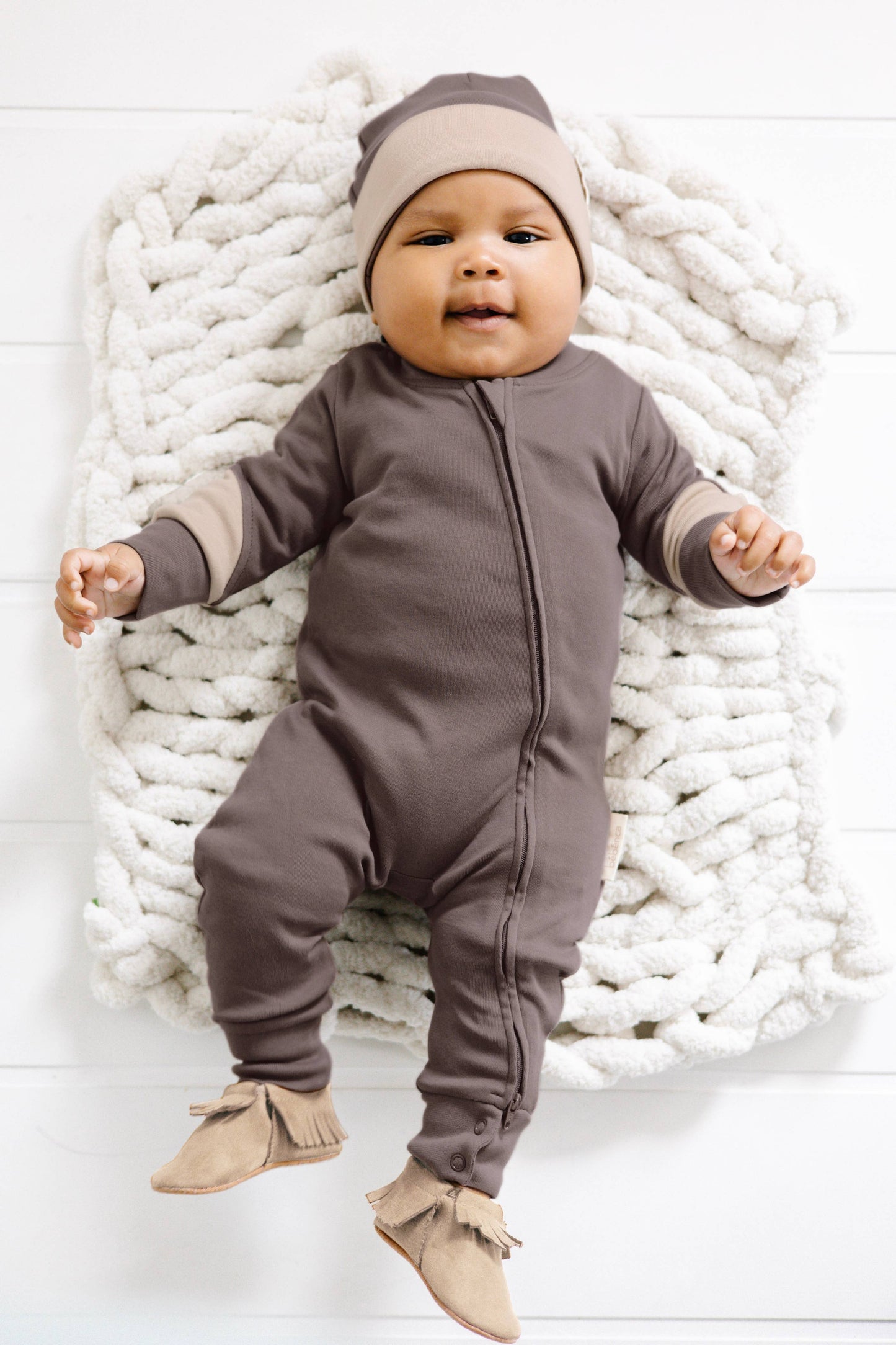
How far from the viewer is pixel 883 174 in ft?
3.11

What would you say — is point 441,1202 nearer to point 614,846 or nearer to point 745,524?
point 614,846

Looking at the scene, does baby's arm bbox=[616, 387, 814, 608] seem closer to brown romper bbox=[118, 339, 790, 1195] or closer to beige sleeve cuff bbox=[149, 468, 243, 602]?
brown romper bbox=[118, 339, 790, 1195]

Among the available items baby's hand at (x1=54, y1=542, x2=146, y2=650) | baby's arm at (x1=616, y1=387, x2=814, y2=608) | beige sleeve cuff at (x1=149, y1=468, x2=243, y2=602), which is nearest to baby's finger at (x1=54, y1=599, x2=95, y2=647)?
baby's hand at (x1=54, y1=542, x2=146, y2=650)

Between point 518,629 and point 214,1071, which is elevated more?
point 518,629

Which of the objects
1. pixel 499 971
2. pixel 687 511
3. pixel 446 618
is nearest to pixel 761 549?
pixel 687 511

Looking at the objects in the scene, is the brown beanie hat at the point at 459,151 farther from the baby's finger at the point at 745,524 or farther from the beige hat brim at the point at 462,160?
the baby's finger at the point at 745,524

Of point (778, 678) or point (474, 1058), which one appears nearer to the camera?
point (474, 1058)

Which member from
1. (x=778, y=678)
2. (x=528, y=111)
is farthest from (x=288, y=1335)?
(x=528, y=111)

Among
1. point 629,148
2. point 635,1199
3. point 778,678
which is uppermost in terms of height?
point 629,148

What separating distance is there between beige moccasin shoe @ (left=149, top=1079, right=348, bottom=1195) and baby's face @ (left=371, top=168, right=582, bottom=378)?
59 cm

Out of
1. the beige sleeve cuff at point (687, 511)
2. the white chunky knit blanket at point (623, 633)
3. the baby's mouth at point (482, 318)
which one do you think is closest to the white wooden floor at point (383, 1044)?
the white chunky knit blanket at point (623, 633)

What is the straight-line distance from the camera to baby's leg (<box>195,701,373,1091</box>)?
2.44 ft

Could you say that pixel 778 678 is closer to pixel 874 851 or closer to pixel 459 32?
pixel 874 851

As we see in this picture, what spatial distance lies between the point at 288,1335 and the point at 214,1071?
0.78 feet
